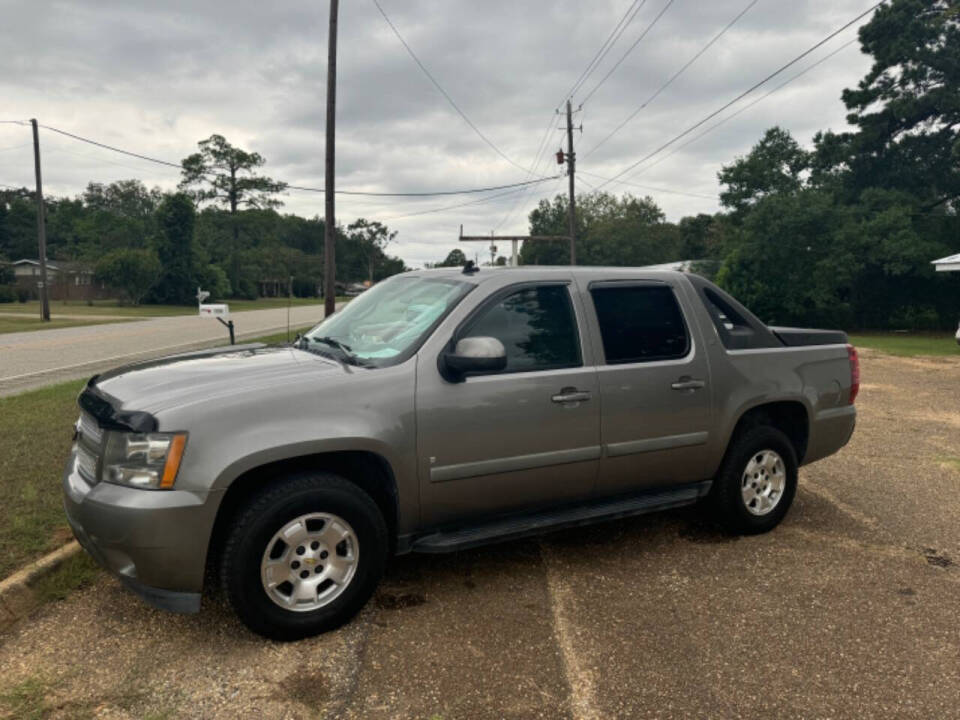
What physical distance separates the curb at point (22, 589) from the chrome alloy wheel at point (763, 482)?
160 inches

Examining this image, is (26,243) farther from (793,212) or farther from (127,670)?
(127,670)

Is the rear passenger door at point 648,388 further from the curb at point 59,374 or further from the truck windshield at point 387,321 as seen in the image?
the curb at point 59,374

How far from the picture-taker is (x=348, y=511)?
3156 millimetres

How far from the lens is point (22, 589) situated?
3439 millimetres

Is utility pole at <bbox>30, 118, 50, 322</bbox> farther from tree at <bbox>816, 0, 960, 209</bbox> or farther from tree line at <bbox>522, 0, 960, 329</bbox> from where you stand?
tree at <bbox>816, 0, 960, 209</bbox>

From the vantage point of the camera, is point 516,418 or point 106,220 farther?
point 106,220

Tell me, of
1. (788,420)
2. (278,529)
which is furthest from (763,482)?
(278,529)

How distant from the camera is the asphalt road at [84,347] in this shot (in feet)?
40.8

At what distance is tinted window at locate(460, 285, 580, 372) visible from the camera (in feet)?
12.2

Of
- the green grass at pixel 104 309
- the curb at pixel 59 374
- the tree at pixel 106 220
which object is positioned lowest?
the green grass at pixel 104 309

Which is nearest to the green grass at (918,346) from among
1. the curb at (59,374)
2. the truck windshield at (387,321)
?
the truck windshield at (387,321)

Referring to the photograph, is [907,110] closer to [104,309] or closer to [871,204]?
[871,204]

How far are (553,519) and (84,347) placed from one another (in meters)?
17.7

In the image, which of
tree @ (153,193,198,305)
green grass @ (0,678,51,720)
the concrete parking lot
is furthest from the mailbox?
tree @ (153,193,198,305)
